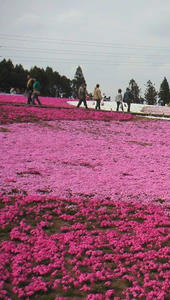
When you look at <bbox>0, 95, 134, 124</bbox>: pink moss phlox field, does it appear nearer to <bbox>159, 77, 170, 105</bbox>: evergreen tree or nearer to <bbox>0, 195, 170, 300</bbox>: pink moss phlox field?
<bbox>0, 195, 170, 300</bbox>: pink moss phlox field

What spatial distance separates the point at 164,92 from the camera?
142250 mm

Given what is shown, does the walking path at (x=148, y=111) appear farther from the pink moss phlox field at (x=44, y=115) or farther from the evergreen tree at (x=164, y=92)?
the evergreen tree at (x=164, y=92)

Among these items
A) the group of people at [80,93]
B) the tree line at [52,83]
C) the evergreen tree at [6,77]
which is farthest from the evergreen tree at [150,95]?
the group of people at [80,93]

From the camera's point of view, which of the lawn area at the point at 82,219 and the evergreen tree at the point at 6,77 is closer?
the lawn area at the point at 82,219

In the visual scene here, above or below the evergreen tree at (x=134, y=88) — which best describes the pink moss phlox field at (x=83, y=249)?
below

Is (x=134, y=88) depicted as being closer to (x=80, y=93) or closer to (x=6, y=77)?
(x=6, y=77)

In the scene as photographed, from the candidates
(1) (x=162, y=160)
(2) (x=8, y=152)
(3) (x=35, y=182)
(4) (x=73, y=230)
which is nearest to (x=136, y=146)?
(1) (x=162, y=160)

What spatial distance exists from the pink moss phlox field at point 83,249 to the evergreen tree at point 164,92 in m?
134

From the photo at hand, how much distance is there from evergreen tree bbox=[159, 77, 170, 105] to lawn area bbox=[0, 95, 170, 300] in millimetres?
122434

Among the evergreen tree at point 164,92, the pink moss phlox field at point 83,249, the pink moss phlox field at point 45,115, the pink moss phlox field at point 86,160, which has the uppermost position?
the evergreen tree at point 164,92

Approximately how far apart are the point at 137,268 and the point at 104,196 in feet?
16.5

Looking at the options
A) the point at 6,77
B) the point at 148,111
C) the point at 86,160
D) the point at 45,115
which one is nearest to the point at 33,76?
the point at 6,77

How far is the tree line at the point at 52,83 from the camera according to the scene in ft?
381

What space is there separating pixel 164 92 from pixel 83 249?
Result: 5502 inches
